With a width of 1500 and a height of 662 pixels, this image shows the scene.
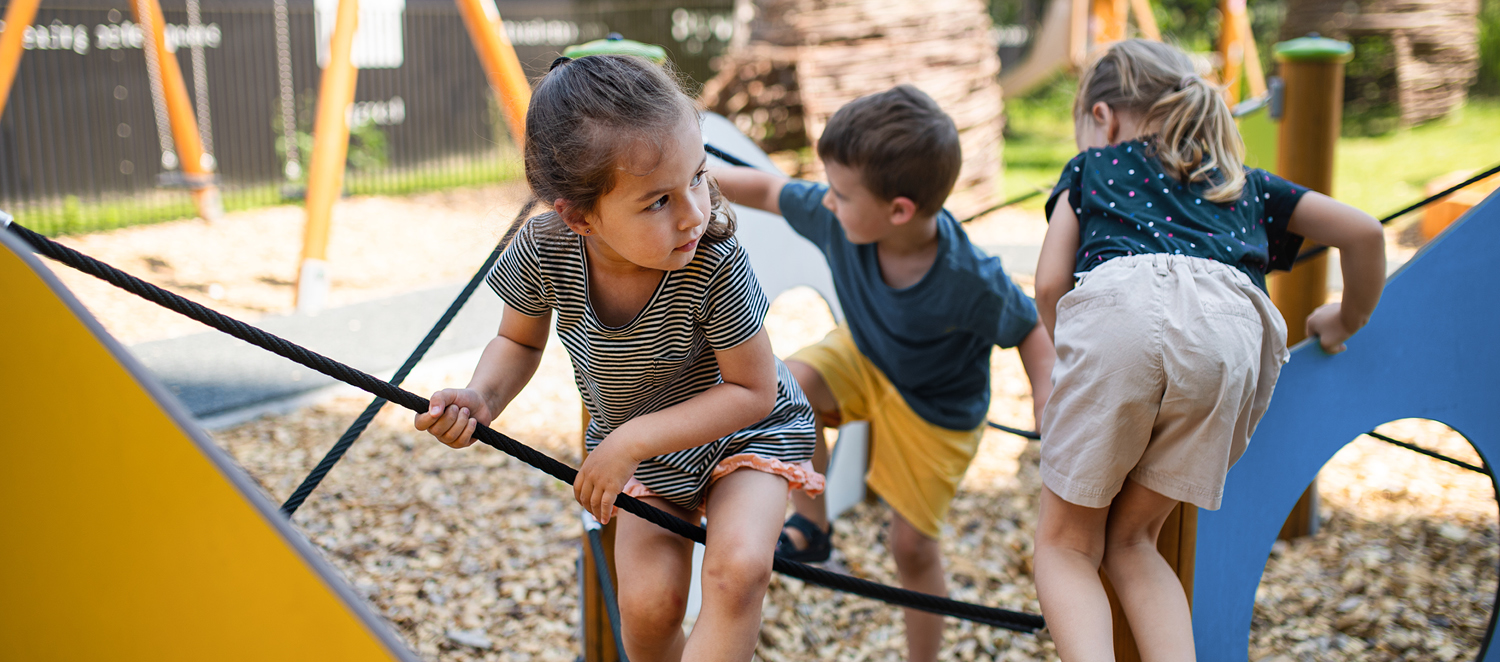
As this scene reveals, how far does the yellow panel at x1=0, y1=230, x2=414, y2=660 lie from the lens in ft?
3.21

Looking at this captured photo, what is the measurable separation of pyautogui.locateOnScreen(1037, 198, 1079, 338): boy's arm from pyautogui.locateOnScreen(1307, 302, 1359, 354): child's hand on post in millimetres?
470

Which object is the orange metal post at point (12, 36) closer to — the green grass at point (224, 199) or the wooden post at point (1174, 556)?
the green grass at point (224, 199)

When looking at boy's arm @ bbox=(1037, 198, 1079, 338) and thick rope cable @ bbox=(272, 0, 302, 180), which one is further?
thick rope cable @ bbox=(272, 0, 302, 180)

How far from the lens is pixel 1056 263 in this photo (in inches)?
69.7

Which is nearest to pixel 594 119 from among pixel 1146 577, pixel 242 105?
pixel 1146 577

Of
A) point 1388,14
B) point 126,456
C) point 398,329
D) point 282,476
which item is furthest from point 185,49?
point 1388,14

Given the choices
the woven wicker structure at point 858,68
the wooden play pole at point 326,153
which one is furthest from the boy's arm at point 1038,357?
the woven wicker structure at point 858,68

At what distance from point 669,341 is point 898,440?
3.35 ft

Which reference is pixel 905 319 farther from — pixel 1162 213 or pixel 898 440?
pixel 1162 213

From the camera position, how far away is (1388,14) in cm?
963

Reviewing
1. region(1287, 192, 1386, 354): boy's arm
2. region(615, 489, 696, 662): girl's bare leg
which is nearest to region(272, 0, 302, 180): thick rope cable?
region(615, 489, 696, 662): girl's bare leg

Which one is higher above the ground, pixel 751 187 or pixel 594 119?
pixel 594 119

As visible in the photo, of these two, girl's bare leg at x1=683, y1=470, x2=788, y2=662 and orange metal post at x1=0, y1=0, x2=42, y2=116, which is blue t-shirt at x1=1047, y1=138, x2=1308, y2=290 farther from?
orange metal post at x1=0, y1=0, x2=42, y2=116

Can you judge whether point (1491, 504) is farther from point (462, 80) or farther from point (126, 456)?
point (462, 80)
